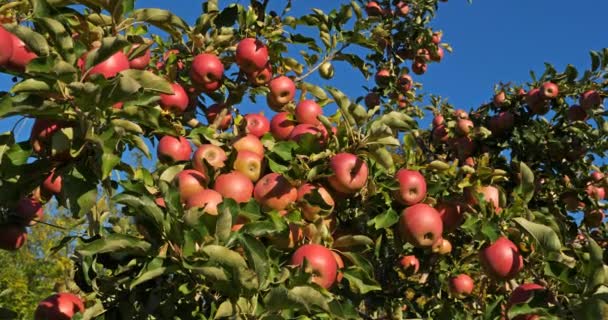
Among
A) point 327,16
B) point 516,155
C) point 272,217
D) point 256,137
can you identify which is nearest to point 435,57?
point 516,155

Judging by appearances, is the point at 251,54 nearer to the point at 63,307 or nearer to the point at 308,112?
the point at 308,112

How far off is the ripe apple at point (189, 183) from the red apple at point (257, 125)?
446 millimetres

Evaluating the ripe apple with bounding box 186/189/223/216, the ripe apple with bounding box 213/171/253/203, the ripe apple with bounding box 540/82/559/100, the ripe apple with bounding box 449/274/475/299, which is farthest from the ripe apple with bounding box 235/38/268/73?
the ripe apple with bounding box 540/82/559/100

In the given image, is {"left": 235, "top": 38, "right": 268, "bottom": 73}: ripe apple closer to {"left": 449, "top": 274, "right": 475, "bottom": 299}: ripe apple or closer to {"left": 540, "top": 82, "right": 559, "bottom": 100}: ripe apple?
{"left": 449, "top": 274, "right": 475, "bottom": 299}: ripe apple

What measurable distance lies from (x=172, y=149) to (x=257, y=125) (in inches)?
15.9

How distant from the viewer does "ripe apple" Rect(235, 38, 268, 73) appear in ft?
8.59

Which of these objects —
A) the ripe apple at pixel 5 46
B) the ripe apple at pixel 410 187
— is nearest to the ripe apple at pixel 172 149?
the ripe apple at pixel 5 46

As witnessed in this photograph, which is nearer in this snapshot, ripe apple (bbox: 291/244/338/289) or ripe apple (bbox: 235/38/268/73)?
ripe apple (bbox: 291/244/338/289)

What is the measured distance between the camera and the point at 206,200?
2.04m

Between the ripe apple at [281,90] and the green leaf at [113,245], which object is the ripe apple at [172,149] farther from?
the green leaf at [113,245]

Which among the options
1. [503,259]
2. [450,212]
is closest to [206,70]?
[450,212]

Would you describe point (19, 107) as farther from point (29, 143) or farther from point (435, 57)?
point (435, 57)

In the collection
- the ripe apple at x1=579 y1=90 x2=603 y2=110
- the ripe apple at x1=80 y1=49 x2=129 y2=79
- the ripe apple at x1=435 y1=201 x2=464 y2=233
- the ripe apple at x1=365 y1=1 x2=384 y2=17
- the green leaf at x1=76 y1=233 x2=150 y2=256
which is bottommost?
the green leaf at x1=76 y1=233 x2=150 y2=256

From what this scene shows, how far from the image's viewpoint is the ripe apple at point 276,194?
211 centimetres
